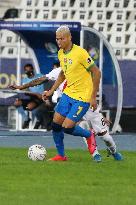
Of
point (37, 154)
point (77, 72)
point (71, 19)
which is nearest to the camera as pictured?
point (77, 72)

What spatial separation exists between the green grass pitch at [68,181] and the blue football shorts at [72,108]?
2.25 ft

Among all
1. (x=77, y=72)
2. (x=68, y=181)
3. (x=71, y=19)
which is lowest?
(x=71, y=19)

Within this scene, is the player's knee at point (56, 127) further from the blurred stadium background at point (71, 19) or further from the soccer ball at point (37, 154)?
the blurred stadium background at point (71, 19)

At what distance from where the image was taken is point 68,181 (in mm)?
11820

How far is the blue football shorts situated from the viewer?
1445cm

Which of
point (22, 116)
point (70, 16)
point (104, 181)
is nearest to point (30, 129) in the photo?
point (22, 116)

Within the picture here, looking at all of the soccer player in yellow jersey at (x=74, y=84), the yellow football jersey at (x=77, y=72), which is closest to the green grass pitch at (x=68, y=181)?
the soccer player in yellow jersey at (x=74, y=84)

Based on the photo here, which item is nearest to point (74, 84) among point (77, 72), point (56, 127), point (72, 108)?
point (77, 72)

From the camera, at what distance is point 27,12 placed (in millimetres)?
30438

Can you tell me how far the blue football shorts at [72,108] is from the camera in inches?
569

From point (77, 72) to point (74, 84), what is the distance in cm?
19

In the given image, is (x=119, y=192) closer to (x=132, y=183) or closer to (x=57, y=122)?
(x=132, y=183)

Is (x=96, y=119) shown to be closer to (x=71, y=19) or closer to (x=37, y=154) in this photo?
(x=37, y=154)

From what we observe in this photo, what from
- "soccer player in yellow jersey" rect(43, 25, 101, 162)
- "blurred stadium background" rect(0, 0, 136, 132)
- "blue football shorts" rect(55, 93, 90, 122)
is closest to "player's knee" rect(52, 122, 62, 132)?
"soccer player in yellow jersey" rect(43, 25, 101, 162)
